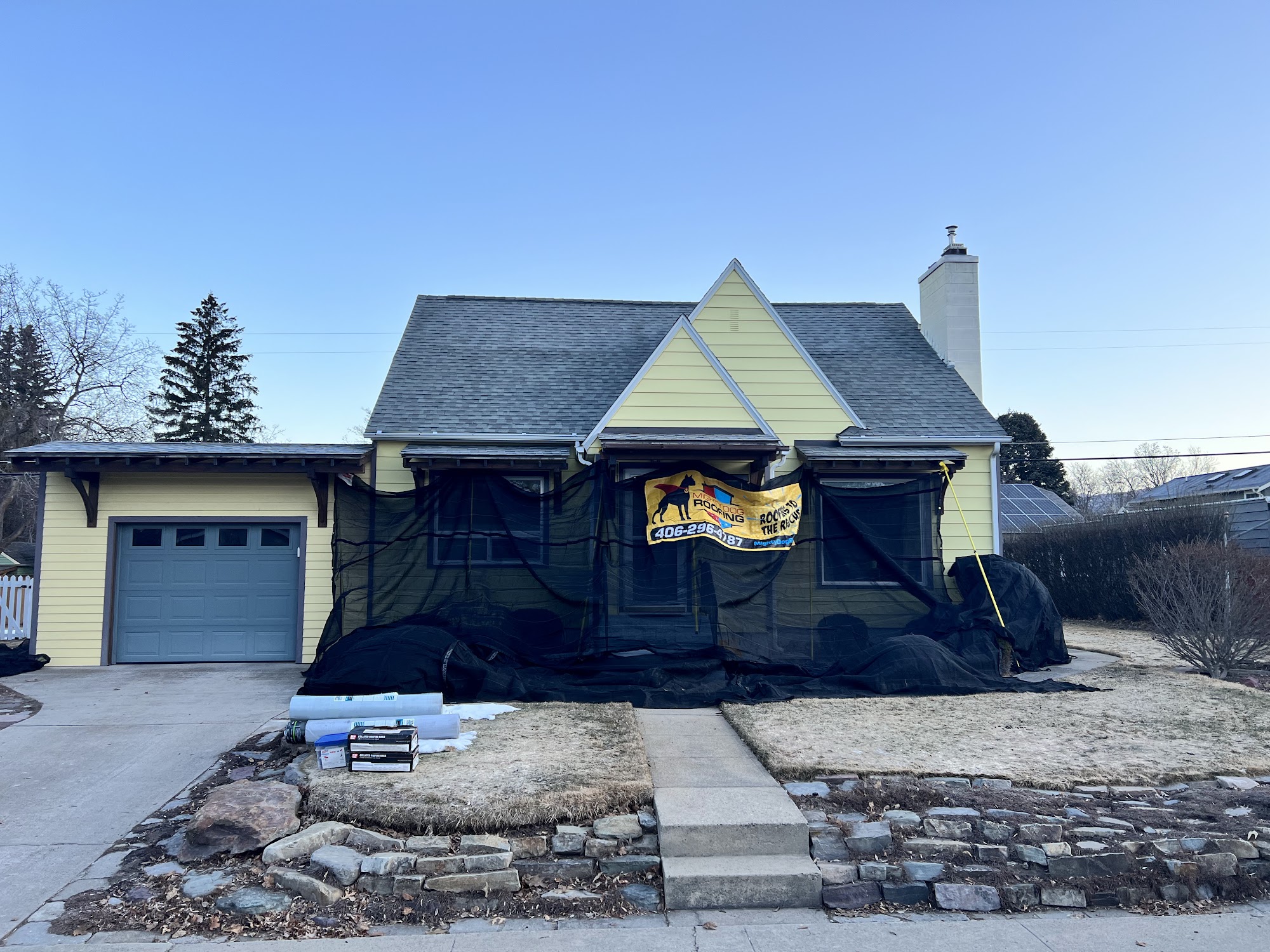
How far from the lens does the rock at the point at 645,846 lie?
4617 millimetres

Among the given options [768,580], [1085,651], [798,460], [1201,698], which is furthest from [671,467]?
[1085,651]

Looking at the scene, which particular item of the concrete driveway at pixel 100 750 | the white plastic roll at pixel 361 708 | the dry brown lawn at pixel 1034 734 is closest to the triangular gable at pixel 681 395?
the dry brown lawn at pixel 1034 734

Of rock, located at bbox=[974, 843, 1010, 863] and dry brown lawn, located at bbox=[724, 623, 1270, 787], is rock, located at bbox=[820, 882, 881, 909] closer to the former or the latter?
rock, located at bbox=[974, 843, 1010, 863]

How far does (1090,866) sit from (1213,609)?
21.0ft

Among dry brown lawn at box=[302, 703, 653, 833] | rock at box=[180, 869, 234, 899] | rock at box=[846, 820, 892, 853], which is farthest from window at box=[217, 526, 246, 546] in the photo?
rock at box=[846, 820, 892, 853]

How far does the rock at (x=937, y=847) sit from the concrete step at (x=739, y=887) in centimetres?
60

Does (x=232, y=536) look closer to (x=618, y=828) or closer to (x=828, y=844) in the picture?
(x=618, y=828)

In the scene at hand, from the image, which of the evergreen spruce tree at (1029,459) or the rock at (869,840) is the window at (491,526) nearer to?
the rock at (869,840)

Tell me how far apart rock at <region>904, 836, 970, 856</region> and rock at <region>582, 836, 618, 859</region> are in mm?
1609

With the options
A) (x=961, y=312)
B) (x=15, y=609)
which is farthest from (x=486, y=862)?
(x=961, y=312)

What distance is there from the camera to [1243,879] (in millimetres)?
4484

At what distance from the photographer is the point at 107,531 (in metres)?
10.8

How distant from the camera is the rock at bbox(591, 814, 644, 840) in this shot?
4656 mm

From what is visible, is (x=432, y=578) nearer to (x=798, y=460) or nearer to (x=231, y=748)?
(x=231, y=748)
